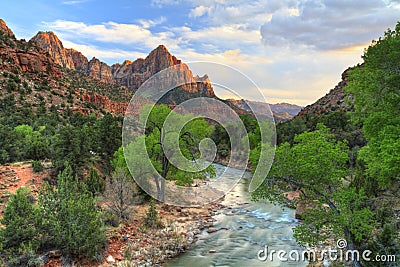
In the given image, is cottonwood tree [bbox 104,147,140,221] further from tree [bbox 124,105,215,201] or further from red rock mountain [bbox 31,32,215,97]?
red rock mountain [bbox 31,32,215,97]

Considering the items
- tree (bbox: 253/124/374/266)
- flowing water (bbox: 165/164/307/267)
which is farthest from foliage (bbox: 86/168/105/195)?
tree (bbox: 253/124/374/266)

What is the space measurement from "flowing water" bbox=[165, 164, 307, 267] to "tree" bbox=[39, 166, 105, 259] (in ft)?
11.7

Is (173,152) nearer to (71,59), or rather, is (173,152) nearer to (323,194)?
(323,194)

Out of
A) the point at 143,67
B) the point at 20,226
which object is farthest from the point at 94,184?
the point at 143,67

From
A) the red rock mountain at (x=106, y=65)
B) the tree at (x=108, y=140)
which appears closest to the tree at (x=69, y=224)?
the tree at (x=108, y=140)

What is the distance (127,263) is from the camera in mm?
11945

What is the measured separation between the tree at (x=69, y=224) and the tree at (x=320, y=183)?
6.99 meters

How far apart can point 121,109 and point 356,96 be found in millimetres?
67786

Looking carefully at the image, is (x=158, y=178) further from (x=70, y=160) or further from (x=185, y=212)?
(x=70, y=160)

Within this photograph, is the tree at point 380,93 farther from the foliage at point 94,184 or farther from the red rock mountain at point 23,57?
the red rock mountain at point 23,57

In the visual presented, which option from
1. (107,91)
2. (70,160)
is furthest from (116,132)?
(107,91)

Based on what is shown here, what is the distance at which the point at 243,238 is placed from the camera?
16.2 m

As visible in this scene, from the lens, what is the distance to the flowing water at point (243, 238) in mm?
13250

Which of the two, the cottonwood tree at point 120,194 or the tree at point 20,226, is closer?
the tree at point 20,226
